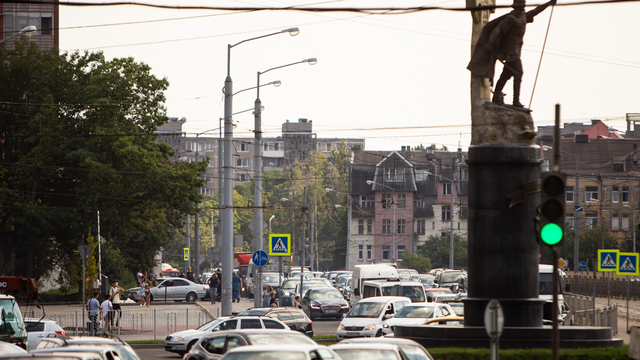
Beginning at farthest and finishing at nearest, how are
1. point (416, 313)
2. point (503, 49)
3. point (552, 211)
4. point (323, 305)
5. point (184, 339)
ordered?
point (323, 305), point (416, 313), point (184, 339), point (503, 49), point (552, 211)

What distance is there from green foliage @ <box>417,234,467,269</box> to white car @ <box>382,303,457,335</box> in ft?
196

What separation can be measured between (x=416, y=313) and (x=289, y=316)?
3865mm

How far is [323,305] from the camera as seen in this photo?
1428 inches

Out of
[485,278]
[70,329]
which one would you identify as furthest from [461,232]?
[485,278]

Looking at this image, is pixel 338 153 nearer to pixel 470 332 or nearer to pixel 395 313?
pixel 395 313

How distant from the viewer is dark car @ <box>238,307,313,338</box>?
2455 centimetres

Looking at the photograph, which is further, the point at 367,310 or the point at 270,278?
the point at 270,278

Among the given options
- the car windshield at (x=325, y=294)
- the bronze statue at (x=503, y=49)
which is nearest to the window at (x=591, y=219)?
the car windshield at (x=325, y=294)

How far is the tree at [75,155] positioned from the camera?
40562 mm

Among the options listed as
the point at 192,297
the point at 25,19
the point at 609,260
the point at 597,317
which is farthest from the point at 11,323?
the point at 25,19

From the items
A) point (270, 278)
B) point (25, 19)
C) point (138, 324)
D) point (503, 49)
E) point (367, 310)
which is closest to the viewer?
point (503, 49)

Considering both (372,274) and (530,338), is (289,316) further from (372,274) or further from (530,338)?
(372,274)

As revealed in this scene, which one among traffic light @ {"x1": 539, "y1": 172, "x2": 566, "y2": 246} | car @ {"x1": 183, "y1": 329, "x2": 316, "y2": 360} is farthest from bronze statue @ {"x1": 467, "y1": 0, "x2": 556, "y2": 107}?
traffic light @ {"x1": 539, "y1": 172, "x2": 566, "y2": 246}

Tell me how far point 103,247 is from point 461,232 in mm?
59052
